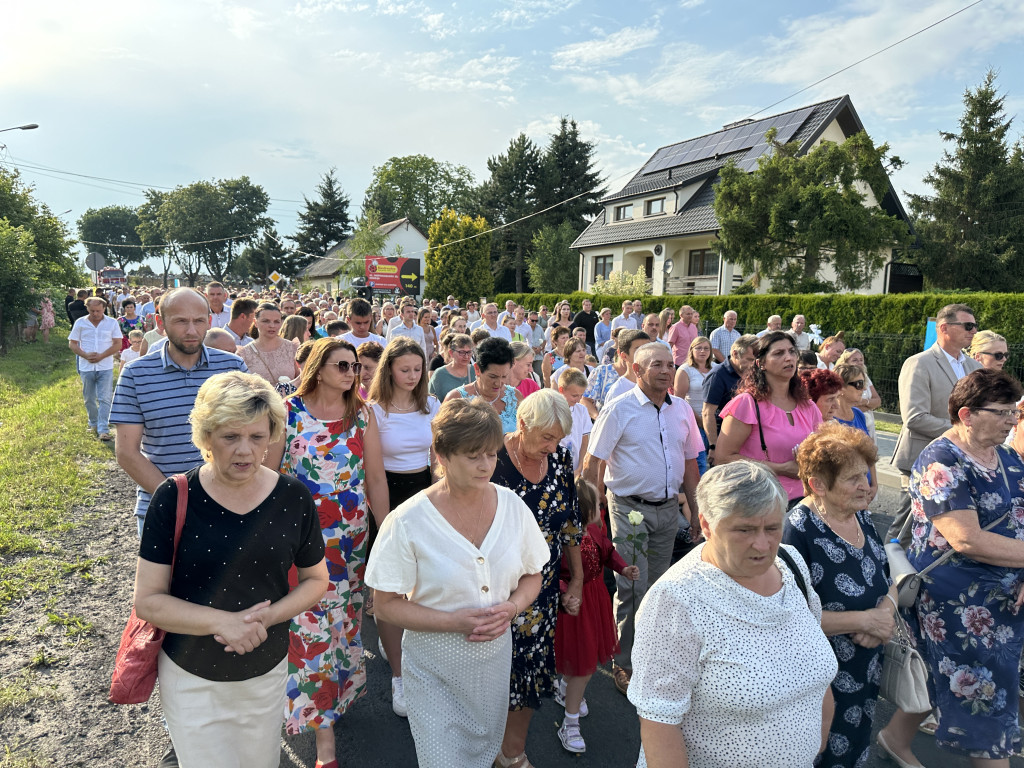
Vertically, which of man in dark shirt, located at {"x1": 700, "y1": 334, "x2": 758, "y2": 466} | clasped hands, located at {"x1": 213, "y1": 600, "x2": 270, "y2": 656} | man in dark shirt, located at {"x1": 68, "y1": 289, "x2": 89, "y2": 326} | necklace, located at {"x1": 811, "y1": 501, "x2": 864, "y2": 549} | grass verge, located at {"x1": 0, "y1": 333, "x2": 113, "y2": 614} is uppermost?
man in dark shirt, located at {"x1": 68, "y1": 289, "x2": 89, "y2": 326}

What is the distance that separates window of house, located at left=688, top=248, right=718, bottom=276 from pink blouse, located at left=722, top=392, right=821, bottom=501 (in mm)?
26555

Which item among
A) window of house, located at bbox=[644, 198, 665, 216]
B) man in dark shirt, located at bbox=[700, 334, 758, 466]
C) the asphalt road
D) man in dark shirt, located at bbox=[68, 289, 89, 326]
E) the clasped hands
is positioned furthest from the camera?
window of house, located at bbox=[644, 198, 665, 216]

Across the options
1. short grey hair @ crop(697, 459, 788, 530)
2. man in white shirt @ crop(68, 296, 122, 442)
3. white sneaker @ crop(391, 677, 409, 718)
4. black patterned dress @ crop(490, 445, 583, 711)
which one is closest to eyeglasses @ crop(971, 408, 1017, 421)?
short grey hair @ crop(697, 459, 788, 530)

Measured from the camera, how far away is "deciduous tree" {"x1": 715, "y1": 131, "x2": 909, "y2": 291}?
58.9ft

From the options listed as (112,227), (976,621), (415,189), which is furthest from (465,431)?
(112,227)

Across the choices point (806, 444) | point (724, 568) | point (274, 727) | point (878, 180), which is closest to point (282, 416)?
point (274, 727)

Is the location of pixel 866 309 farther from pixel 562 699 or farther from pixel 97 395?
pixel 97 395

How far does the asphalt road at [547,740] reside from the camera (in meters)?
3.00

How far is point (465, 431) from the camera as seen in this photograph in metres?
2.18

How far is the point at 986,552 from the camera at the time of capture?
2641 mm

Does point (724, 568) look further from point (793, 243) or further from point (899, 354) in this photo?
point (793, 243)

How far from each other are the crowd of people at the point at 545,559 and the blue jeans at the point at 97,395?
644 cm

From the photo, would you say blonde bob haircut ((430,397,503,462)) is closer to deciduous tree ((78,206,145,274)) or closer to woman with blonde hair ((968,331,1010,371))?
woman with blonde hair ((968,331,1010,371))

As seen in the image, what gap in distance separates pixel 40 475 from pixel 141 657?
6.58 metres
